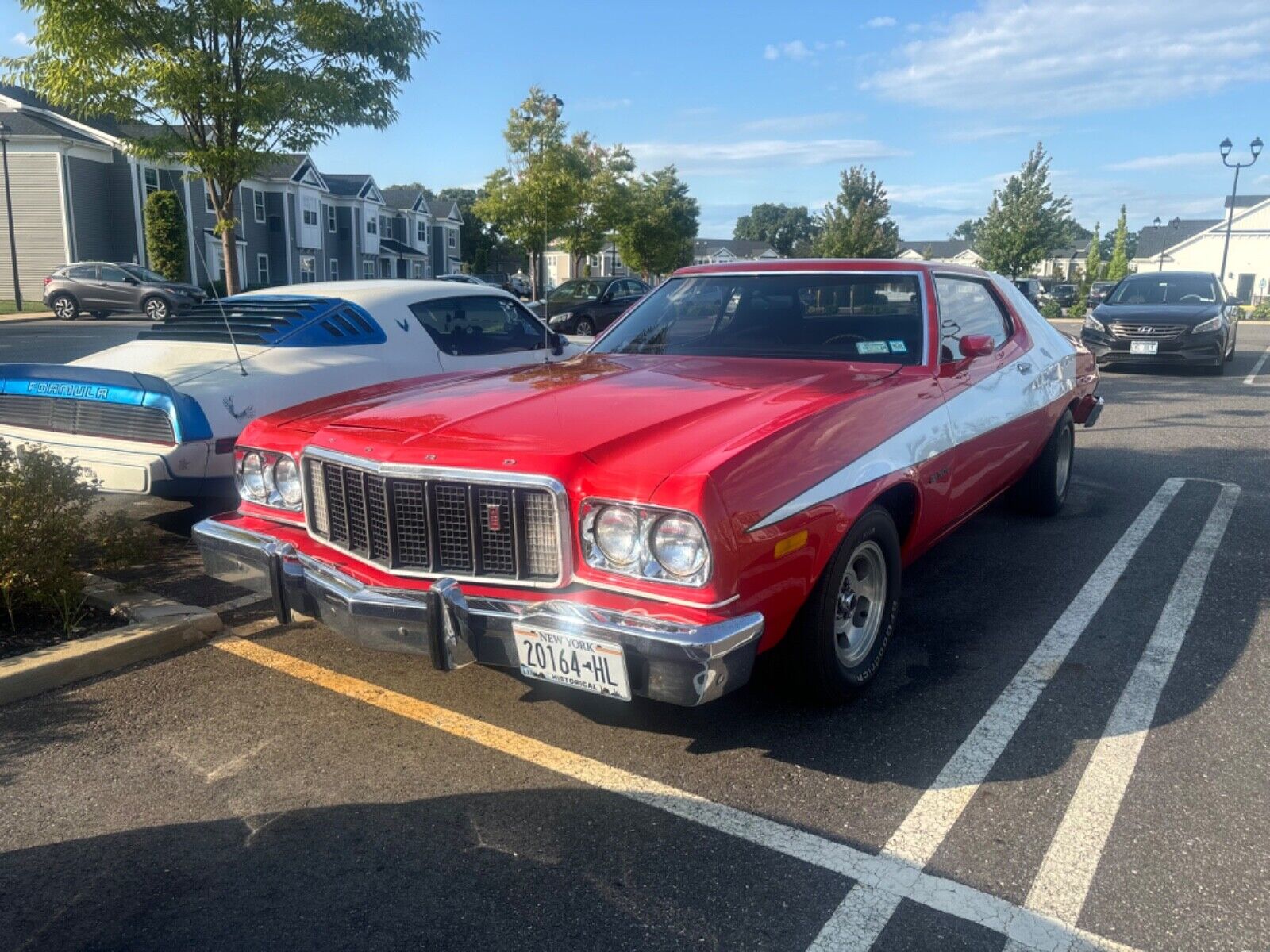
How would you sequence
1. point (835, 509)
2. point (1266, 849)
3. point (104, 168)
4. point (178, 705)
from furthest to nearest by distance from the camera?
point (104, 168) → point (178, 705) → point (835, 509) → point (1266, 849)

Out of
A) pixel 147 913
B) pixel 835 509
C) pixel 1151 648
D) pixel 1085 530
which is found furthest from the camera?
pixel 1085 530

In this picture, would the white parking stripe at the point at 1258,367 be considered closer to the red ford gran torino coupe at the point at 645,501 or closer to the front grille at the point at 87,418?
the red ford gran torino coupe at the point at 645,501

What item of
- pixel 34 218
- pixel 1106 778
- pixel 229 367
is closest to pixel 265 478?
pixel 229 367

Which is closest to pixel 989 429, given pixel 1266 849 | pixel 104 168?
pixel 1266 849

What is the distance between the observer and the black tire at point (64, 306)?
26.7 meters

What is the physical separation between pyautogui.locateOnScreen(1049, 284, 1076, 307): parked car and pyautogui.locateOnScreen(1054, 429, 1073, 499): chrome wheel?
31668mm

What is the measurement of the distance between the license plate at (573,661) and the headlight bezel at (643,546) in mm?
249

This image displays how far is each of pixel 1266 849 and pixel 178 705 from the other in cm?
350

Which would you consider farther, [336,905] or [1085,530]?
[1085,530]

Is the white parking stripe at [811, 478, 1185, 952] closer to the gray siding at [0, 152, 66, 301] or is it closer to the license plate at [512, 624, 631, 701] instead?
the license plate at [512, 624, 631, 701]

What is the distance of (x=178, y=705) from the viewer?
3.63 metres

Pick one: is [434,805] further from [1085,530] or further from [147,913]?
[1085,530]

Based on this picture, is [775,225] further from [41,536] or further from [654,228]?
[41,536]

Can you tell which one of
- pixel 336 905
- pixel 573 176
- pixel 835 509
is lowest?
pixel 336 905
